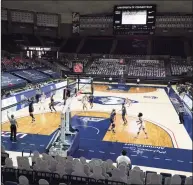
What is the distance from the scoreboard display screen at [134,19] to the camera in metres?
30.6

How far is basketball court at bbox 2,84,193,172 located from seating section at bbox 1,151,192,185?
3.23 m

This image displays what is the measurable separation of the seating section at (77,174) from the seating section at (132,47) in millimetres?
35927

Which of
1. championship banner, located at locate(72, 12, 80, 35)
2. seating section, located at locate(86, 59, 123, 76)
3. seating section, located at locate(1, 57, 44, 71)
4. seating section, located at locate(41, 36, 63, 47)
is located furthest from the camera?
seating section, located at locate(41, 36, 63, 47)

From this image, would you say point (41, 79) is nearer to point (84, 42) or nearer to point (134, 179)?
point (84, 42)

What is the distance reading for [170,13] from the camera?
37719 mm

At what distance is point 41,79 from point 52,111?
13.6 metres

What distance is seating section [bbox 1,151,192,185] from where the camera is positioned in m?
6.43

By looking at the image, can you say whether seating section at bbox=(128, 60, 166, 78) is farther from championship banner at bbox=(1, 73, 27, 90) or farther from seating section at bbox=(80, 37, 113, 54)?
championship banner at bbox=(1, 73, 27, 90)

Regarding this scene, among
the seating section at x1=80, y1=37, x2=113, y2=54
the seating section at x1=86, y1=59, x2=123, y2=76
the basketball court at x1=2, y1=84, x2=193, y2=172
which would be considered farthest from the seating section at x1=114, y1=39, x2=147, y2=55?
the basketball court at x1=2, y1=84, x2=193, y2=172

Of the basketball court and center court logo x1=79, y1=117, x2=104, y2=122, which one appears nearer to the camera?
the basketball court

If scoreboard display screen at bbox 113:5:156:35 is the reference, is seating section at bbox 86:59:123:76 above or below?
below

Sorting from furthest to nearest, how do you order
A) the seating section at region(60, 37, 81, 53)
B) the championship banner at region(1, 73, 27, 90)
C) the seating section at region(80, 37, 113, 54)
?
the seating section at region(80, 37, 113, 54), the seating section at region(60, 37, 81, 53), the championship banner at region(1, 73, 27, 90)

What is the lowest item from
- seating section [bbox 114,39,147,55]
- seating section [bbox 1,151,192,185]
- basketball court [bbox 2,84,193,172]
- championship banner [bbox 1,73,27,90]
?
basketball court [bbox 2,84,193,172]

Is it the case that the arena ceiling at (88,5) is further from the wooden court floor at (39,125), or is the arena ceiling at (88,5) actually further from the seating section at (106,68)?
the wooden court floor at (39,125)
